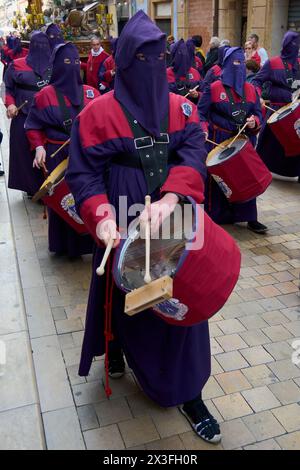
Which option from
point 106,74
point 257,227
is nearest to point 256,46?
point 106,74

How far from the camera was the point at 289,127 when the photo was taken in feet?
19.7

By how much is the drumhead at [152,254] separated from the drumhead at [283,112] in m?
4.05

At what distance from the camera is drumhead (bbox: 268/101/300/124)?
596 centimetres

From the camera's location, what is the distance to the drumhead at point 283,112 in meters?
5.96

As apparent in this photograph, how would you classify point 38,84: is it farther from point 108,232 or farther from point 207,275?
point 207,275

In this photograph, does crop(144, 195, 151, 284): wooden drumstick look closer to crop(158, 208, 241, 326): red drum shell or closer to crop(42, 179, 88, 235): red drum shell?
crop(158, 208, 241, 326): red drum shell

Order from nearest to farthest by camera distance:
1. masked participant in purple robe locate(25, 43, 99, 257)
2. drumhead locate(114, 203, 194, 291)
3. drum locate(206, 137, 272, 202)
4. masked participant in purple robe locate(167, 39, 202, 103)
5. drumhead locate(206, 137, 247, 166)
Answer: drumhead locate(114, 203, 194, 291)
masked participant in purple robe locate(25, 43, 99, 257)
drum locate(206, 137, 272, 202)
drumhead locate(206, 137, 247, 166)
masked participant in purple robe locate(167, 39, 202, 103)

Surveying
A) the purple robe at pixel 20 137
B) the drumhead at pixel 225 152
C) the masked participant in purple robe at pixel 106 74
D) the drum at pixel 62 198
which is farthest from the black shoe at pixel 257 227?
the masked participant in purple robe at pixel 106 74

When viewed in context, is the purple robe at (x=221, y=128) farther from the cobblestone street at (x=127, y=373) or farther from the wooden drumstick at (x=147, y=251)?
the wooden drumstick at (x=147, y=251)

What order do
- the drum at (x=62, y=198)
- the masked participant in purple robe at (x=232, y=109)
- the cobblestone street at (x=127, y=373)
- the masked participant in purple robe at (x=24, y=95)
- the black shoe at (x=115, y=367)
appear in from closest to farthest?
the cobblestone street at (x=127, y=373)
the black shoe at (x=115, y=367)
the drum at (x=62, y=198)
the masked participant in purple robe at (x=232, y=109)
the masked participant in purple robe at (x=24, y=95)

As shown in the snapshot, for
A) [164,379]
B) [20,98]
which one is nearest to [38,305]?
[164,379]

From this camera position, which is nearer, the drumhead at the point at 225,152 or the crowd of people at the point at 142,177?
the crowd of people at the point at 142,177

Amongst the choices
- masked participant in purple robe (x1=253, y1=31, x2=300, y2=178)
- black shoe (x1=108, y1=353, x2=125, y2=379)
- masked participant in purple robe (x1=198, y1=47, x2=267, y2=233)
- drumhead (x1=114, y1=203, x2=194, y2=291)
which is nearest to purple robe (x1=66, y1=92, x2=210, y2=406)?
drumhead (x1=114, y1=203, x2=194, y2=291)

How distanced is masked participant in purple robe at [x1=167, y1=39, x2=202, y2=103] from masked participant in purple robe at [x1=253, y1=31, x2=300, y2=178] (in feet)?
4.02
